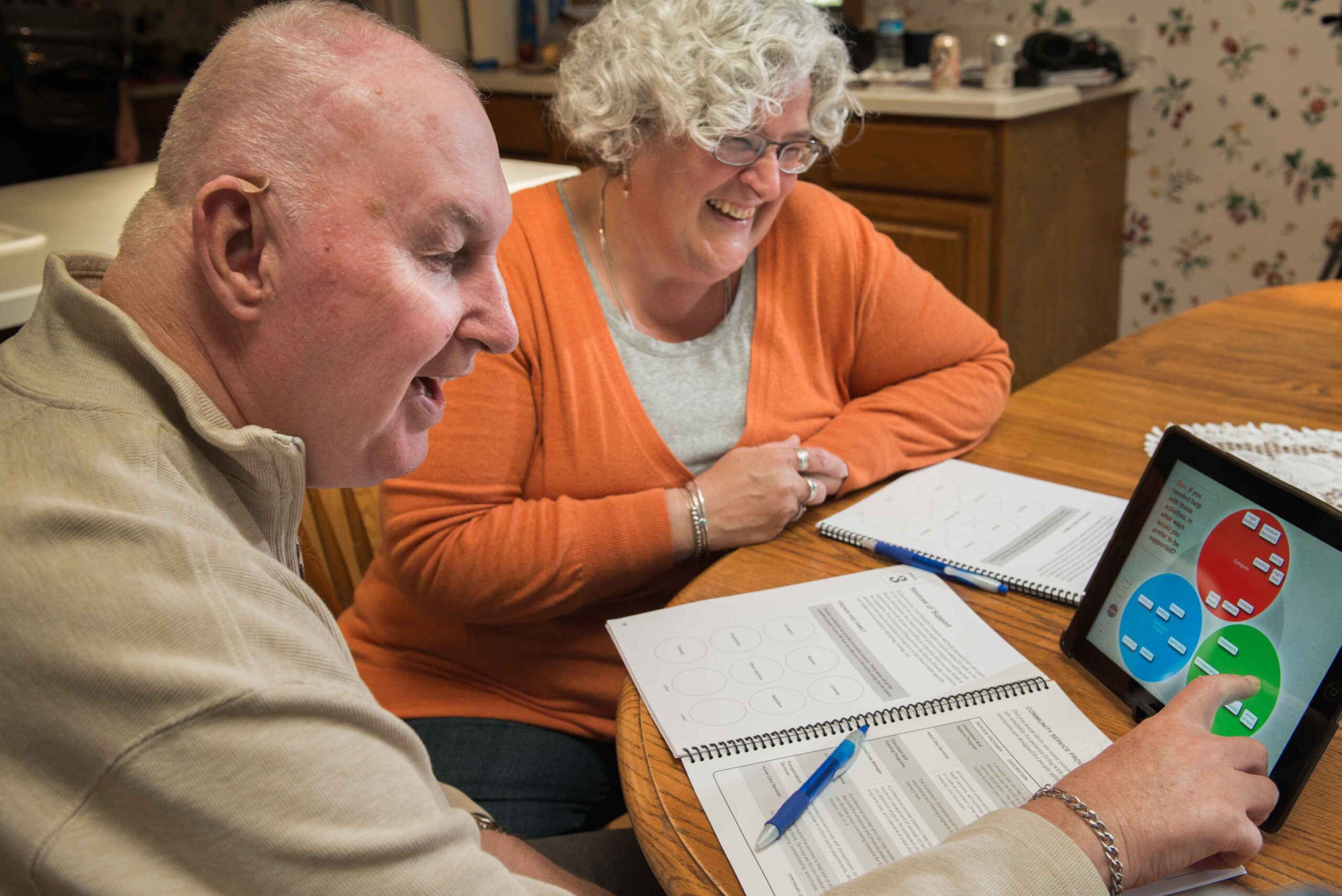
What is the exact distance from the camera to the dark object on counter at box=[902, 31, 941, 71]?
3.30m

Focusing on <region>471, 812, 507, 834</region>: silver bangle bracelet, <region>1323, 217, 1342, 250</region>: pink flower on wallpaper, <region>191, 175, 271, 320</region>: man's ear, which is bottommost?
<region>471, 812, 507, 834</region>: silver bangle bracelet

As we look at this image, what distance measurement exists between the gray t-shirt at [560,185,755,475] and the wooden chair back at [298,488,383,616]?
39 cm

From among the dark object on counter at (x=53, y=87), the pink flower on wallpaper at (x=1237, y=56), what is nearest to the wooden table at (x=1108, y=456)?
the pink flower on wallpaper at (x=1237, y=56)

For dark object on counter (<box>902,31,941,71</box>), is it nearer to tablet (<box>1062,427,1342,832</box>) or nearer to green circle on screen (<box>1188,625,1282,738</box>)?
tablet (<box>1062,427,1342,832</box>)

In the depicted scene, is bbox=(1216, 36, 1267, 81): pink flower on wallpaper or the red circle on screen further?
bbox=(1216, 36, 1267, 81): pink flower on wallpaper

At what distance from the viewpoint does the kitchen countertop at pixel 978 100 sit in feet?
8.89

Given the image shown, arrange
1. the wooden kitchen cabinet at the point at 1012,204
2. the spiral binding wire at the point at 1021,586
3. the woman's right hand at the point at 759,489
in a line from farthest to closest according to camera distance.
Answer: the wooden kitchen cabinet at the point at 1012,204 → the woman's right hand at the point at 759,489 → the spiral binding wire at the point at 1021,586

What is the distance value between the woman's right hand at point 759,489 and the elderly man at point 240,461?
491 mm

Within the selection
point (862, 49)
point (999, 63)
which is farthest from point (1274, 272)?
point (862, 49)

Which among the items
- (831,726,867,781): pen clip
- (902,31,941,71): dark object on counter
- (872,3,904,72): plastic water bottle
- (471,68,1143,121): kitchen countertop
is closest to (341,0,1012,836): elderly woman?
(831,726,867,781): pen clip

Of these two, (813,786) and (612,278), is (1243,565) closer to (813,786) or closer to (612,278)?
(813,786)

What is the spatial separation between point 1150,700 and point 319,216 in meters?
0.69

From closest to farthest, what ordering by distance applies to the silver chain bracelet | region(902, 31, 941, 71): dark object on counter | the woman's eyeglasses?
the silver chain bracelet
the woman's eyeglasses
region(902, 31, 941, 71): dark object on counter

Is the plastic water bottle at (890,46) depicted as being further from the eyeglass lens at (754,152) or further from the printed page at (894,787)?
the printed page at (894,787)
